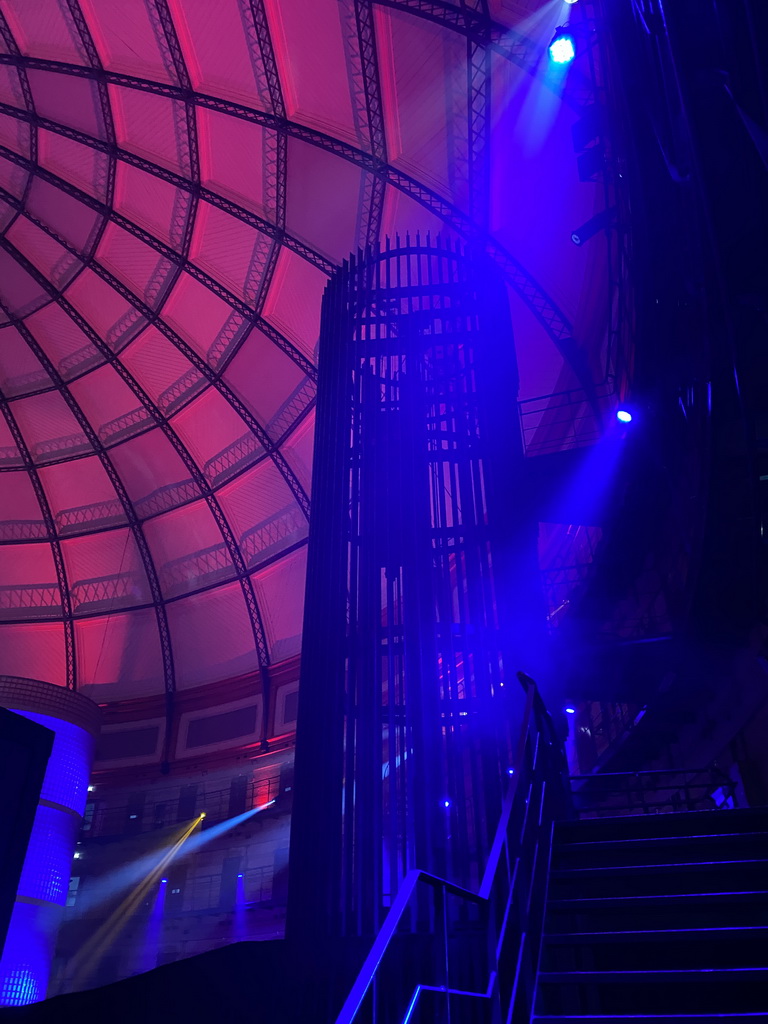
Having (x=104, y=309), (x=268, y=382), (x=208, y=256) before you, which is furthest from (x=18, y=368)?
(x=268, y=382)

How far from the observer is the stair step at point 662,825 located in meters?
5.14

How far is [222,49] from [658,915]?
14.2 meters

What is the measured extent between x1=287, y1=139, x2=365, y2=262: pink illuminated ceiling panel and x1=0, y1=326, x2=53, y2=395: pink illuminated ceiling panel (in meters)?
7.16

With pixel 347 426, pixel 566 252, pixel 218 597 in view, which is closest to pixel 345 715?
pixel 347 426

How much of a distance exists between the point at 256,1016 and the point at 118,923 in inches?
506

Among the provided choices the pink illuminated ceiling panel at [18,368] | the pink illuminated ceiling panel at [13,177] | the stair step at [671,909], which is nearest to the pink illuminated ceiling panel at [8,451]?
the pink illuminated ceiling panel at [18,368]

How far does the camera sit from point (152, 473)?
19.2 m

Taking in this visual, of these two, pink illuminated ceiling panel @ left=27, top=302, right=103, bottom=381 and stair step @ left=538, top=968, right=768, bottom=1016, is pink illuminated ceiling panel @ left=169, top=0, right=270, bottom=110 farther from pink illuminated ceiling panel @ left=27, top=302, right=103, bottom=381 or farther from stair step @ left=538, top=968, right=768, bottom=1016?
stair step @ left=538, top=968, right=768, bottom=1016

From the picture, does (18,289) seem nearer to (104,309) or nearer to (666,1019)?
(104,309)

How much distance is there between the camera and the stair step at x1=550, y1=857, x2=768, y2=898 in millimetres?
4574

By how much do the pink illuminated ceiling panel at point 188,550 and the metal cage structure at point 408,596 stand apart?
1016 cm

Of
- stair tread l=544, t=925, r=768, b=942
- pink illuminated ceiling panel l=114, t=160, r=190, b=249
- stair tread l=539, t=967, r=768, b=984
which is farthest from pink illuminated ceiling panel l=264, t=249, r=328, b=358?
stair tread l=539, t=967, r=768, b=984

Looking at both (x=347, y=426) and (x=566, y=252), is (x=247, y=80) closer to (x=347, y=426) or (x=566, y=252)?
(x=566, y=252)

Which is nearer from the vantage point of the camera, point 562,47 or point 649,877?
point 649,877
